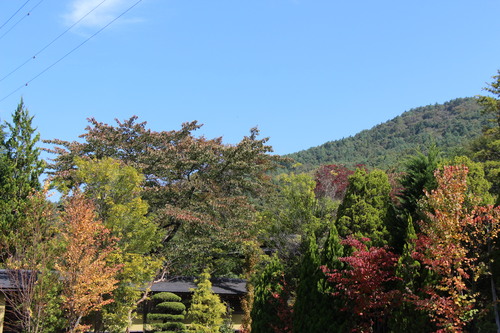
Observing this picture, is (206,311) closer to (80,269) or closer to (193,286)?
(193,286)

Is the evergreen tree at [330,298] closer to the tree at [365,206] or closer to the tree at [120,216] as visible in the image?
the tree at [365,206]

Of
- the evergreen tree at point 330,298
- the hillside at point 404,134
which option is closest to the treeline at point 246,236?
the evergreen tree at point 330,298

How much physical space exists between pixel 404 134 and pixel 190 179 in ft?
270

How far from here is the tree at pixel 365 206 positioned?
51.9 feet

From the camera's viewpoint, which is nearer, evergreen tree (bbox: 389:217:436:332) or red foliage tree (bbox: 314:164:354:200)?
evergreen tree (bbox: 389:217:436:332)

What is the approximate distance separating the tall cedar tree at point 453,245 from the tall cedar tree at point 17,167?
636 inches

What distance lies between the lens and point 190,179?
29.1 m

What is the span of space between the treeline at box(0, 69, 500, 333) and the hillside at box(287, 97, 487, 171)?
172 ft

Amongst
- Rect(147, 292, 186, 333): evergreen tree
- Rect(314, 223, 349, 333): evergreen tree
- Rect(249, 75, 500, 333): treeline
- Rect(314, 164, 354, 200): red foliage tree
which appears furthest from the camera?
Rect(314, 164, 354, 200): red foliage tree

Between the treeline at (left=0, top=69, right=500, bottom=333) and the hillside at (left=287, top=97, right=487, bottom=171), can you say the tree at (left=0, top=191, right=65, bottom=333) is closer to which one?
the treeline at (left=0, top=69, right=500, bottom=333)

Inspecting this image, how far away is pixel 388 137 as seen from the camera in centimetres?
10219

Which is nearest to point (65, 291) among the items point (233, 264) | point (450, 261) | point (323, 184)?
point (450, 261)

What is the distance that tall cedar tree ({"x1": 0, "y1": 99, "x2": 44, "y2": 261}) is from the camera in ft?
65.0

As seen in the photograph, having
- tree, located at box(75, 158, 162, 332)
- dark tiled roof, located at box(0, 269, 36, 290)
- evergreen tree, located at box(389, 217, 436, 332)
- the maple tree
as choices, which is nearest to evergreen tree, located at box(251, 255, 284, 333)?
tree, located at box(75, 158, 162, 332)
